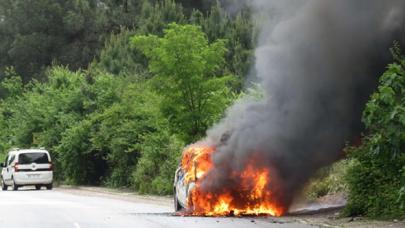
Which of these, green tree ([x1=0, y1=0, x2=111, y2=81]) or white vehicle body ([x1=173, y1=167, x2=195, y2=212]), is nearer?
white vehicle body ([x1=173, y1=167, x2=195, y2=212])

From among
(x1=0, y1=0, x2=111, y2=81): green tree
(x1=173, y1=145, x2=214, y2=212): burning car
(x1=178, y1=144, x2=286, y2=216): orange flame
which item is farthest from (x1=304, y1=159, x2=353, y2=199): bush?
(x1=0, y1=0, x2=111, y2=81): green tree

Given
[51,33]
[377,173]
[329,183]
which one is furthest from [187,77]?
[51,33]

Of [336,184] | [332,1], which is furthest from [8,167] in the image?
[332,1]

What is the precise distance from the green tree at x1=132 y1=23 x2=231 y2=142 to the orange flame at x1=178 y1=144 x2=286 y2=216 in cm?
736

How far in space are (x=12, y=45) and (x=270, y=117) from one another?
57014 mm

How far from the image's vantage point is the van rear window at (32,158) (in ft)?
124

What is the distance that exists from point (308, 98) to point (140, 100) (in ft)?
56.4

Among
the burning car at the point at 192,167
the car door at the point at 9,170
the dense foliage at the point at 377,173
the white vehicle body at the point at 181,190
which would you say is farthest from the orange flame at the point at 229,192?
the car door at the point at 9,170

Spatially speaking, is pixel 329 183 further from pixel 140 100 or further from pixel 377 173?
pixel 140 100

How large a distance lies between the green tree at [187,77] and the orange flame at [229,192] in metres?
7.36

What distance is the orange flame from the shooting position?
763 inches

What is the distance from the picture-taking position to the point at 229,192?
63.6 feet

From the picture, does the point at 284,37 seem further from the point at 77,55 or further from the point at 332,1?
the point at 77,55

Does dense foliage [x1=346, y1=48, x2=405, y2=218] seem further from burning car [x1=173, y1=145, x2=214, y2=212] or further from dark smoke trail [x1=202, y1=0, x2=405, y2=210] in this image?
burning car [x1=173, y1=145, x2=214, y2=212]
